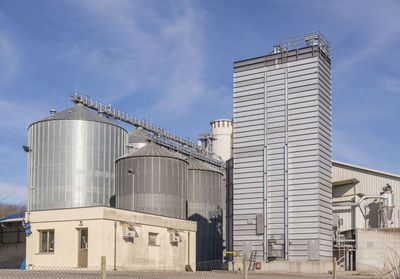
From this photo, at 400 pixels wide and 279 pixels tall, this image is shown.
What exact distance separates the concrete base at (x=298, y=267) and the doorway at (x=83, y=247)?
579 inches

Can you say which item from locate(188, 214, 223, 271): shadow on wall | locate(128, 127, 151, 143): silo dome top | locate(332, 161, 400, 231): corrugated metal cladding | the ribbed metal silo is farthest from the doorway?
locate(128, 127, 151, 143): silo dome top

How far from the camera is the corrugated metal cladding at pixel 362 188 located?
4891cm

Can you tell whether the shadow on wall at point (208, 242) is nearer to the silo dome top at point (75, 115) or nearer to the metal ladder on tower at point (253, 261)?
the metal ladder on tower at point (253, 261)

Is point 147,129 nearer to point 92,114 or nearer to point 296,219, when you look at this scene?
point 92,114

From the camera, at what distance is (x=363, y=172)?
5178 centimetres

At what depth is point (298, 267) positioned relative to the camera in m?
42.6

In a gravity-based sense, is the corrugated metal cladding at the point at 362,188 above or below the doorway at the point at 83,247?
above

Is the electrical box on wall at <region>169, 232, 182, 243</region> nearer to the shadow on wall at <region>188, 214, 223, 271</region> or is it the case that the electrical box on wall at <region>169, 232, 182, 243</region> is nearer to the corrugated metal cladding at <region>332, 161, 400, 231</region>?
the shadow on wall at <region>188, 214, 223, 271</region>

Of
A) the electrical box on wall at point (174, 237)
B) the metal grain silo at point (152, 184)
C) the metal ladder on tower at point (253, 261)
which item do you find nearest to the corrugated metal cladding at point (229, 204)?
the metal grain silo at point (152, 184)

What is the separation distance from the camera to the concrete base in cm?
4191

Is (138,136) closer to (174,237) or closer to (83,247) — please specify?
(174,237)

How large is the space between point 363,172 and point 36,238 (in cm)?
2939

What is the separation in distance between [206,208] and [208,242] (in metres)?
3.33

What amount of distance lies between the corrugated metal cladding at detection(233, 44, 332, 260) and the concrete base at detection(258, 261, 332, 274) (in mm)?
527
